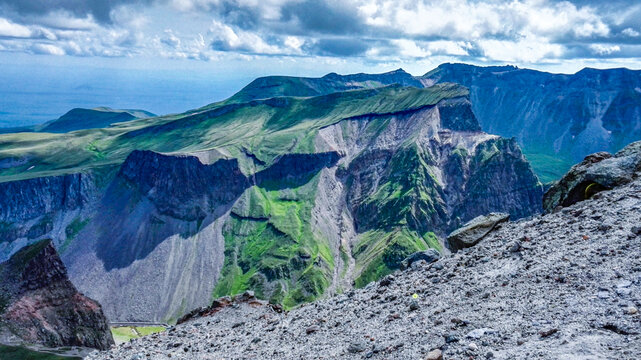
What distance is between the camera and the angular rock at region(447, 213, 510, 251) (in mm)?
34688

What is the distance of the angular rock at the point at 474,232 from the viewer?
3469 centimetres

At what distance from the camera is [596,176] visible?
3253 cm

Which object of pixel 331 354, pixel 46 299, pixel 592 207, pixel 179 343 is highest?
pixel 592 207

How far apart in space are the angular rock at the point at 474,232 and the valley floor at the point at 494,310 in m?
1.97

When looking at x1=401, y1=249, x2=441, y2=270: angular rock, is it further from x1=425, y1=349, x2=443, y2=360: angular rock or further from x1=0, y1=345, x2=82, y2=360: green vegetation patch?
x1=0, y1=345, x2=82, y2=360: green vegetation patch

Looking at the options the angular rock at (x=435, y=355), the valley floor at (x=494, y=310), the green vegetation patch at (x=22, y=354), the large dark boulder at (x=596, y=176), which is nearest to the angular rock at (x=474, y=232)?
the valley floor at (x=494, y=310)

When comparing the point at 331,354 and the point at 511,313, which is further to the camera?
the point at 331,354

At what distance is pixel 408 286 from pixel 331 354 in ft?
26.0

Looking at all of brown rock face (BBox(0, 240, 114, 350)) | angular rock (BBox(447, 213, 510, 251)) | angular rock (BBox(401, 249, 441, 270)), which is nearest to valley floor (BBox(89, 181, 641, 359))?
angular rock (BBox(447, 213, 510, 251))

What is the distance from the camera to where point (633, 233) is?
22.3 metres

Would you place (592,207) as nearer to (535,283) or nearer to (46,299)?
(535,283)

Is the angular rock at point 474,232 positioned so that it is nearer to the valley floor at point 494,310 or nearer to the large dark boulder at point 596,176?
the valley floor at point 494,310

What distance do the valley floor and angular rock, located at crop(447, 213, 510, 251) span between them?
6.46 ft

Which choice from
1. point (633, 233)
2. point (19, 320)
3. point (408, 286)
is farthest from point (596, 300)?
point (19, 320)
